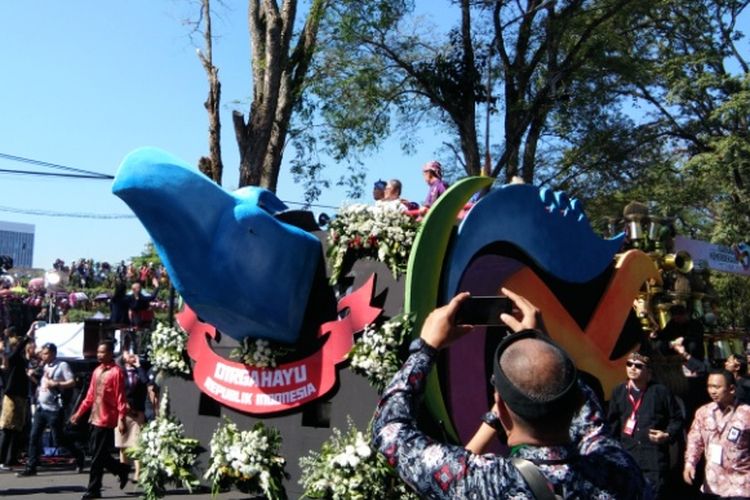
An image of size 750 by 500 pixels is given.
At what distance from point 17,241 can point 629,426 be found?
16749cm

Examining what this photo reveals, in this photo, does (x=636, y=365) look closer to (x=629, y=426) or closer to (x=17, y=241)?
(x=629, y=426)

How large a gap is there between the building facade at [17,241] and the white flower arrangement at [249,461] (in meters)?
115

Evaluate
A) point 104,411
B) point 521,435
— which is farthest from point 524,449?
point 104,411

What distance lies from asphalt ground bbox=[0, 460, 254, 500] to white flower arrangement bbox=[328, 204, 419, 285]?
2730 mm

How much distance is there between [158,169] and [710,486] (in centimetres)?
463

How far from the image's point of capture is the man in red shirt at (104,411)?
921 centimetres

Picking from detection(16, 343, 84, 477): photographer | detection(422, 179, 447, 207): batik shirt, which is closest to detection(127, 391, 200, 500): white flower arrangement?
detection(422, 179, 447, 207): batik shirt

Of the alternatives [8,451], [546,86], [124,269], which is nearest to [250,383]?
[8,451]

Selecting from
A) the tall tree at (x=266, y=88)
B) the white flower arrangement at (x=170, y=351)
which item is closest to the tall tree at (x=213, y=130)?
the tall tree at (x=266, y=88)

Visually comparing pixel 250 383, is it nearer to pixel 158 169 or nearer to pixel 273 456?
pixel 273 456

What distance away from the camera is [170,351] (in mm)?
7945

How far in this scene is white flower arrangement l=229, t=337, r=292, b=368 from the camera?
7.11 meters

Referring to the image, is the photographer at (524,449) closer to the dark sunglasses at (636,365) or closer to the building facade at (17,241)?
the dark sunglasses at (636,365)

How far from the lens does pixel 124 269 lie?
26344 millimetres
